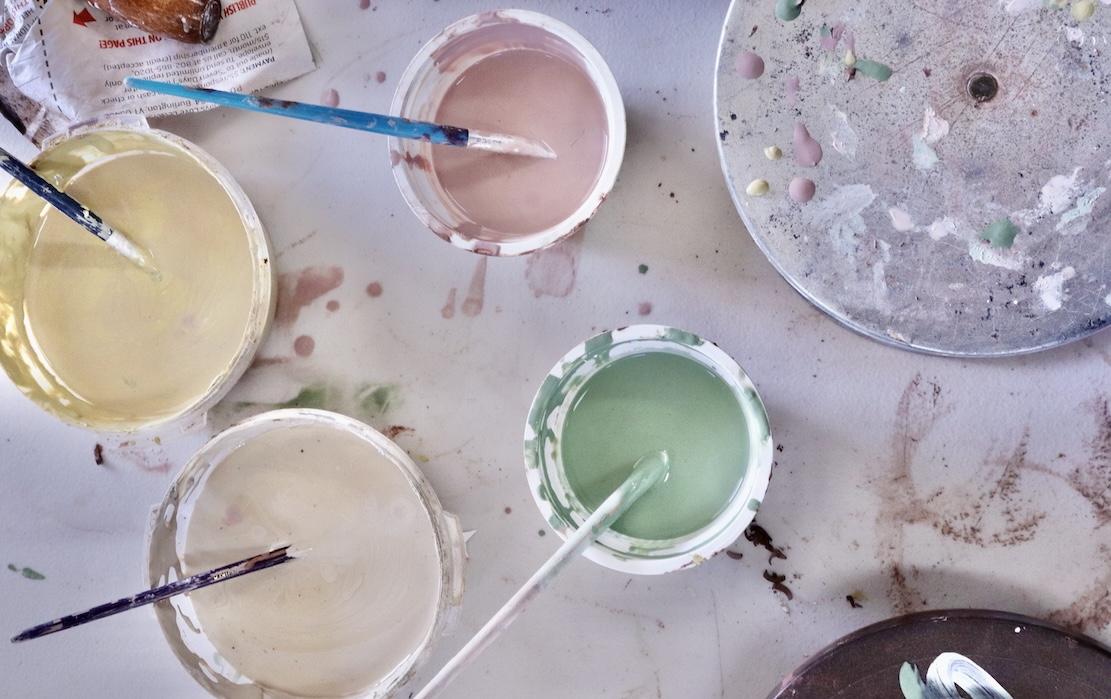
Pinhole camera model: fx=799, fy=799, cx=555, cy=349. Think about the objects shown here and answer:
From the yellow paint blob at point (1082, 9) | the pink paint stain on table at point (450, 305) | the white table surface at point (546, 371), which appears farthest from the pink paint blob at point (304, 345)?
the yellow paint blob at point (1082, 9)

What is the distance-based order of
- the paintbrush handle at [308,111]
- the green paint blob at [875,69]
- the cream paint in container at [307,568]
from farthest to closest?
the cream paint in container at [307,568] → the green paint blob at [875,69] → the paintbrush handle at [308,111]

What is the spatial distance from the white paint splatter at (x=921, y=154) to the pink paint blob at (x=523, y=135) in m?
0.34

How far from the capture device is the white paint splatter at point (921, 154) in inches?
34.6

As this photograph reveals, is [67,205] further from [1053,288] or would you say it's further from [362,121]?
[1053,288]

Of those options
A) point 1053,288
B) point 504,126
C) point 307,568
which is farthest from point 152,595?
point 1053,288

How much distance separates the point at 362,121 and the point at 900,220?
1.94 ft

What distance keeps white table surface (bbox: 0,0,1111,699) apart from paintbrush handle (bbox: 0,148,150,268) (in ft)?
0.55

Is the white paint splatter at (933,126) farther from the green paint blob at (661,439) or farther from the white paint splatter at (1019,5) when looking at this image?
the green paint blob at (661,439)

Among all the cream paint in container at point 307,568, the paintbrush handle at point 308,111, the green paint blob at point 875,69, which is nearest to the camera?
the paintbrush handle at point 308,111

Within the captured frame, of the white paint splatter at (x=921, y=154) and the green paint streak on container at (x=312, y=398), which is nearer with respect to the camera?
the white paint splatter at (x=921, y=154)

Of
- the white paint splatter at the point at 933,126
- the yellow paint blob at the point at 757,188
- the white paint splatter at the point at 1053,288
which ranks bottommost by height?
the white paint splatter at the point at 1053,288

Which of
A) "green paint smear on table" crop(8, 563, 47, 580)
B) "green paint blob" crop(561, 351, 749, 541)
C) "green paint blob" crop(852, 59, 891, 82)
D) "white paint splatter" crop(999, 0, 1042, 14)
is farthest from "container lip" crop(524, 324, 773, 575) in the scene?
"green paint smear on table" crop(8, 563, 47, 580)

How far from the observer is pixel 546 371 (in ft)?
3.32

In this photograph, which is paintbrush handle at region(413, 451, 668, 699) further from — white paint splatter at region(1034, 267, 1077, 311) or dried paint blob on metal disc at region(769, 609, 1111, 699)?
white paint splatter at region(1034, 267, 1077, 311)
